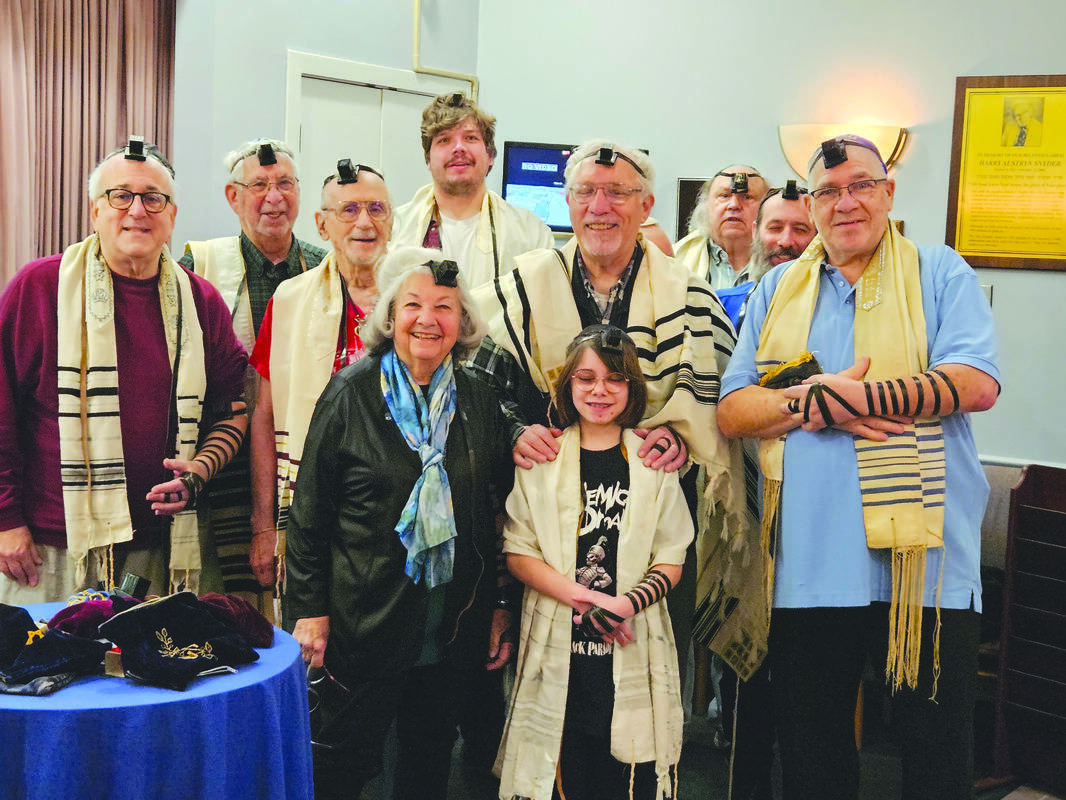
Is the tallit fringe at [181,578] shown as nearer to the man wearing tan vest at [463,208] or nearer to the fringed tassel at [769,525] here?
the man wearing tan vest at [463,208]

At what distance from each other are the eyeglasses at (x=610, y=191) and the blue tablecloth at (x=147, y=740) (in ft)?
4.57

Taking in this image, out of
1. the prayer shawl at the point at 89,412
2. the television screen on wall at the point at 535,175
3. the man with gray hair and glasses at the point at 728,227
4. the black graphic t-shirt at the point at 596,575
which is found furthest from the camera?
the television screen on wall at the point at 535,175

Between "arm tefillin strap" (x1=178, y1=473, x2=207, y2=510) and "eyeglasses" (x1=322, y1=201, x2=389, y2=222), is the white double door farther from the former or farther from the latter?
"arm tefillin strap" (x1=178, y1=473, x2=207, y2=510)

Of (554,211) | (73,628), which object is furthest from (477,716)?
(554,211)

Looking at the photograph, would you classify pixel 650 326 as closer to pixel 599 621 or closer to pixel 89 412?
pixel 599 621

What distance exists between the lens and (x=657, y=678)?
2.42 metres

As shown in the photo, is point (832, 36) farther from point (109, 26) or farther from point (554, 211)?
point (109, 26)

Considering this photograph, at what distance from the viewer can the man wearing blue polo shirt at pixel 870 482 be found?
2197 millimetres

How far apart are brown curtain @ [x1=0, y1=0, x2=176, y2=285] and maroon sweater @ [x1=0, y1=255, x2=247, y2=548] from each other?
9.08 feet

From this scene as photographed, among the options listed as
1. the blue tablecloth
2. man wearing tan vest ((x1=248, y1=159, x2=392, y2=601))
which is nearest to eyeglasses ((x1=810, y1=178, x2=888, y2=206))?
man wearing tan vest ((x1=248, y1=159, x2=392, y2=601))

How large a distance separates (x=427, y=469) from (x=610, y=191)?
0.88 meters

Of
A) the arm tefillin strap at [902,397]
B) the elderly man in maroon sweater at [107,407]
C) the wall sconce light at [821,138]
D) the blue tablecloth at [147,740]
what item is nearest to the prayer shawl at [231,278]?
the elderly man in maroon sweater at [107,407]

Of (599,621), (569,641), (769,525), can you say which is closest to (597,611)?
(599,621)

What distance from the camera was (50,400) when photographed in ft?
8.60
